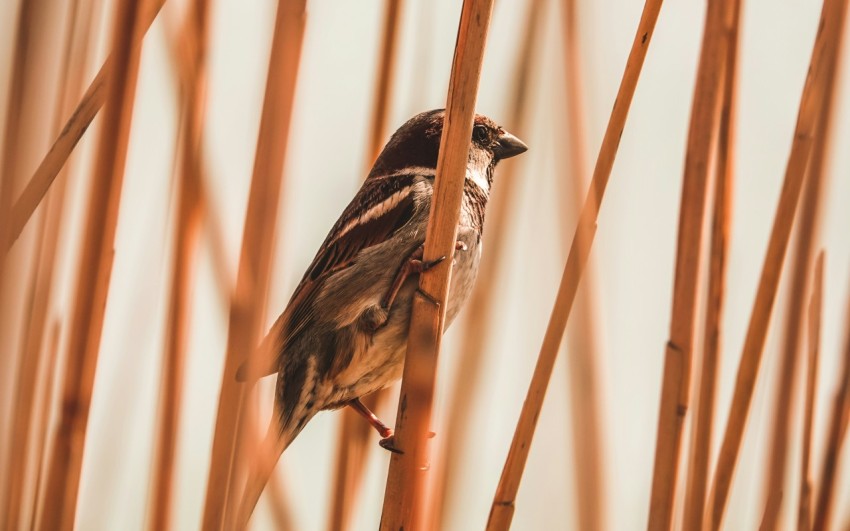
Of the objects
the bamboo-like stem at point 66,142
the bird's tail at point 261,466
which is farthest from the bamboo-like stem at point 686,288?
the bamboo-like stem at point 66,142

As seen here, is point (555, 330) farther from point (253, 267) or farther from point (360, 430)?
point (360, 430)

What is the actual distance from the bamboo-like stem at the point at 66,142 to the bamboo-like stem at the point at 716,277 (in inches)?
36.3

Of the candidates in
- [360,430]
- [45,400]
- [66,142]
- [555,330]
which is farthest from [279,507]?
[66,142]

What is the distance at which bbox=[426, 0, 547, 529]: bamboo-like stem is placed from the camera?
1.92m

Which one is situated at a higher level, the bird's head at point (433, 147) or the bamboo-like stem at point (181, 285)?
the bird's head at point (433, 147)

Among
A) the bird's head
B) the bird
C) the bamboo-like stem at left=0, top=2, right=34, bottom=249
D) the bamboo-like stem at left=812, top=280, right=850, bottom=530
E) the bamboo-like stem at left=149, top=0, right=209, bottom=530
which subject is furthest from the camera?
the bird's head

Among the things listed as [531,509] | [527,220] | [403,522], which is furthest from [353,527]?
[527,220]

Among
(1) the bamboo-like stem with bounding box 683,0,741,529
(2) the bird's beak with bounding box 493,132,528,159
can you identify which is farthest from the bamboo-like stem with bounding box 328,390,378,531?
(2) the bird's beak with bounding box 493,132,528,159

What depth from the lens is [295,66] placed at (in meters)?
1.32

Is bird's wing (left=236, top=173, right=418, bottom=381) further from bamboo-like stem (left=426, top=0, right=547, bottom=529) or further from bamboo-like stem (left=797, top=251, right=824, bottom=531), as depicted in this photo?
bamboo-like stem (left=797, top=251, right=824, bottom=531)

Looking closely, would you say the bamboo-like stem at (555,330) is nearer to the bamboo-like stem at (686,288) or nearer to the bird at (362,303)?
the bamboo-like stem at (686,288)

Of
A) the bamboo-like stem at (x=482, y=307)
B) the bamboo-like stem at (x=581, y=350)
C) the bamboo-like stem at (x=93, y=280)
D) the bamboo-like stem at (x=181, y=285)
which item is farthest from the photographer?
the bamboo-like stem at (x=482, y=307)

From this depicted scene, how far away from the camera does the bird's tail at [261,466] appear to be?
1.59 m

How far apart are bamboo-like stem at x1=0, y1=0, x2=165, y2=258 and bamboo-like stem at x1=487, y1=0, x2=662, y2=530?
67 cm
